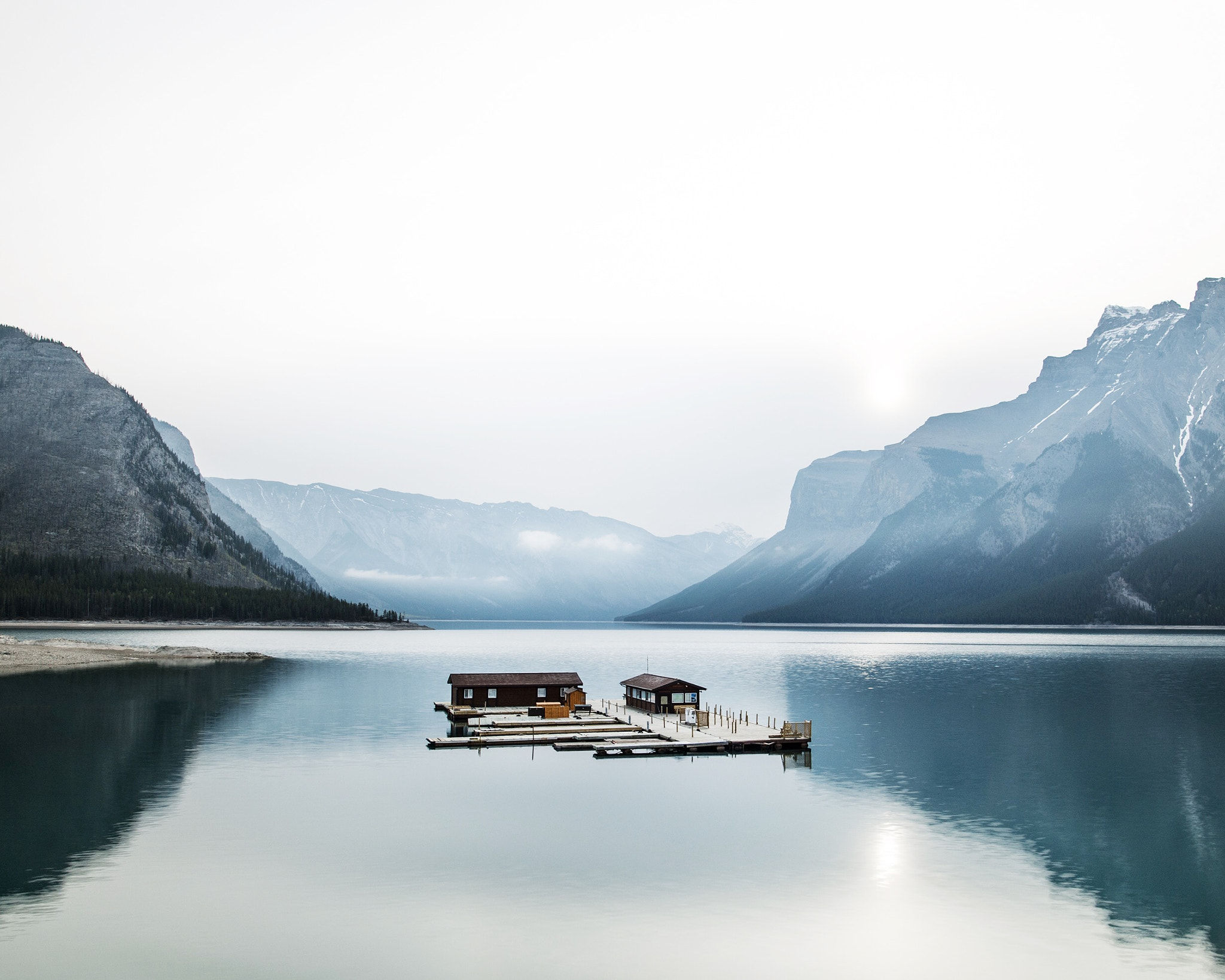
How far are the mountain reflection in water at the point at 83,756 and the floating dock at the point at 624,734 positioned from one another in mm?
22703

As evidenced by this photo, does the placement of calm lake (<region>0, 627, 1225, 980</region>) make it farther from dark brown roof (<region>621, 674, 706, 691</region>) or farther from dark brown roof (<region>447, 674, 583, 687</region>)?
dark brown roof (<region>621, 674, 706, 691</region>)

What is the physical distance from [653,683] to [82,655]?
97392 millimetres

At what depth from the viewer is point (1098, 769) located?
68.2m

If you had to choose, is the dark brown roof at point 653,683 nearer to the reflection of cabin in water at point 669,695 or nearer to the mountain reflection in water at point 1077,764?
the reflection of cabin in water at point 669,695

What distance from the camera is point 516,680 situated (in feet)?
349

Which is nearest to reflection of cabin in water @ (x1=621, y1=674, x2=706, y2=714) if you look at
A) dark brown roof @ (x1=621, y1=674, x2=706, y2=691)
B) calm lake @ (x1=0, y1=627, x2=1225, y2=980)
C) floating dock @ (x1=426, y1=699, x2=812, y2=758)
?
dark brown roof @ (x1=621, y1=674, x2=706, y2=691)

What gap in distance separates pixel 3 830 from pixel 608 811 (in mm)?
29344

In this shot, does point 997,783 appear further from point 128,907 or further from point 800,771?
point 128,907

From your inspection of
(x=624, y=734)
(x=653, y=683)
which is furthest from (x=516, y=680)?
(x=624, y=734)

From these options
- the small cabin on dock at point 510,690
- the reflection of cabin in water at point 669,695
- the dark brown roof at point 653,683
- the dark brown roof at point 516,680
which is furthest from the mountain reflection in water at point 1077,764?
the small cabin on dock at point 510,690

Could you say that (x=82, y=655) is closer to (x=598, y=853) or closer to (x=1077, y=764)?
(x=598, y=853)

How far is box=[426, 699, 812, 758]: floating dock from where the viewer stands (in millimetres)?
78312

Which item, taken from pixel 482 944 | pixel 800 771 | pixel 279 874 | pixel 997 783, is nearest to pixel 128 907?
pixel 279 874

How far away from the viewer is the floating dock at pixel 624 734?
7831 cm
